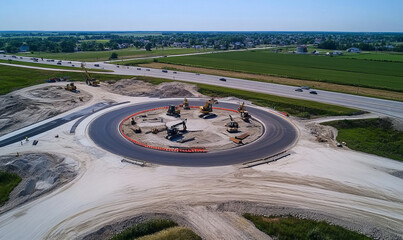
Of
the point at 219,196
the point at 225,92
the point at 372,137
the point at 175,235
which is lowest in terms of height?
the point at 175,235

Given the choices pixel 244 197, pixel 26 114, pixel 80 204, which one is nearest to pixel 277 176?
pixel 244 197

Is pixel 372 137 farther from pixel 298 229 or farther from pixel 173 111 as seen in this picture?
pixel 173 111

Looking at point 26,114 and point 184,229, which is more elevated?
point 26,114

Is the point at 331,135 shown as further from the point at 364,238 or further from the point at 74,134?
the point at 74,134

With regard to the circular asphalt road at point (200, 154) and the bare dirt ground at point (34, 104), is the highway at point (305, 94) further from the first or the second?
the bare dirt ground at point (34, 104)

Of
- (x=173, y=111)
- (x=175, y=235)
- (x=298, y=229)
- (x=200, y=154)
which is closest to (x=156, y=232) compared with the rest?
(x=175, y=235)

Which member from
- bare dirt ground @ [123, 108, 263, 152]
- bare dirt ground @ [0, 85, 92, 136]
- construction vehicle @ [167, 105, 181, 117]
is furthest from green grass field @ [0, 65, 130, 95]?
bare dirt ground @ [123, 108, 263, 152]

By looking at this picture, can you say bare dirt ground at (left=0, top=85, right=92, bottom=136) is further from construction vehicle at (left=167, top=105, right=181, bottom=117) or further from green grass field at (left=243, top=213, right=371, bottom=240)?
green grass field at (left=243, top=213, right=371, bottom=240)
